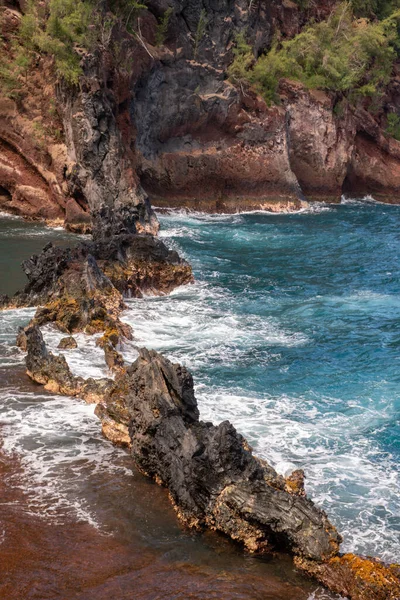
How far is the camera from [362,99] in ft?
157

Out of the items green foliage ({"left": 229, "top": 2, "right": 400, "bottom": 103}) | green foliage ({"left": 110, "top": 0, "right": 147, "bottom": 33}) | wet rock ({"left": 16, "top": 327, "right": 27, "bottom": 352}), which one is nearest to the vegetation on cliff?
green foliage ({"left": 110, "top": 0, "right": 147, "bottom": 33})

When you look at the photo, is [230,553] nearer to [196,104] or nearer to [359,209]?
[196,104]

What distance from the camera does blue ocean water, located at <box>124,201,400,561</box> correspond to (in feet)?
35.6

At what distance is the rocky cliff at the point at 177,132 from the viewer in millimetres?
29875

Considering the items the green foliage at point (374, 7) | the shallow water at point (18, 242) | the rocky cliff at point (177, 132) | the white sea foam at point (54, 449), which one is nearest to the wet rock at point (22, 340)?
the white sea foam at point (54, 449)

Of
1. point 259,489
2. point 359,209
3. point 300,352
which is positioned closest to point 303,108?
point 359,209

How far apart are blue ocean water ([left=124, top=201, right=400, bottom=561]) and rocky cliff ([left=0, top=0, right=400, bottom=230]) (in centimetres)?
458

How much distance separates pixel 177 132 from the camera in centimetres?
3828

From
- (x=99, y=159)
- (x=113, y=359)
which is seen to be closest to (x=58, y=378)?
(x=113, y=359)

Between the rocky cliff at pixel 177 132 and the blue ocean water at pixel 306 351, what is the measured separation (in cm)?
458

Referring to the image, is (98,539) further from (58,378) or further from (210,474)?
(58,378)

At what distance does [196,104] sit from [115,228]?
15.7 m

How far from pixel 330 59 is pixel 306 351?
30601 mm

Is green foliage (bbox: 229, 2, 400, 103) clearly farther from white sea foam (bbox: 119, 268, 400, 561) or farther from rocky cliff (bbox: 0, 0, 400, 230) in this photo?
white sea foam (bbox: 119, 268, 400, 561)
